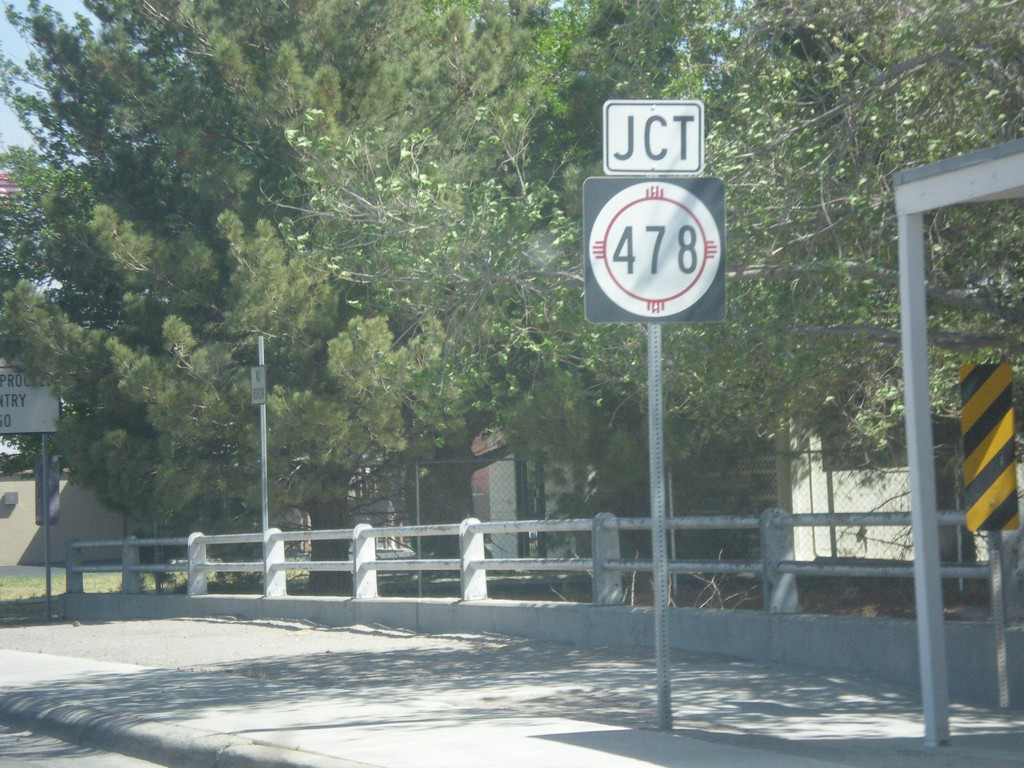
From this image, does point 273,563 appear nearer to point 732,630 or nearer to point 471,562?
point 471,562

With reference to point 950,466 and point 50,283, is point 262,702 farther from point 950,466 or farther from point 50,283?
point 50,283

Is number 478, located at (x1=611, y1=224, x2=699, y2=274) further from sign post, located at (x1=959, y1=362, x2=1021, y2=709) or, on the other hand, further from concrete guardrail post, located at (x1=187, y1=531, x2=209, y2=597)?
concrete guardrail post, located at (x1=187, y1=531, x2=209, y2=597)

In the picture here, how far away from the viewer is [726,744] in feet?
22.9

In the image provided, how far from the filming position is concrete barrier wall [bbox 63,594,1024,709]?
8.33 m

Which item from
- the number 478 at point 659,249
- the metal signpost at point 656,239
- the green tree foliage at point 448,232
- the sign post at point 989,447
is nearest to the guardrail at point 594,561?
the sign post at point 989,447

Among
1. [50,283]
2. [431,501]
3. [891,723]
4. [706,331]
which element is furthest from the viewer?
[50,283]

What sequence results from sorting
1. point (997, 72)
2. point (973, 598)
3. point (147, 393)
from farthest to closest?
point (147, 393) < point (973, 598) < point (997, 72)

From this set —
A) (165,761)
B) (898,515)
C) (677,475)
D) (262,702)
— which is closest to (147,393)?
(677,475)

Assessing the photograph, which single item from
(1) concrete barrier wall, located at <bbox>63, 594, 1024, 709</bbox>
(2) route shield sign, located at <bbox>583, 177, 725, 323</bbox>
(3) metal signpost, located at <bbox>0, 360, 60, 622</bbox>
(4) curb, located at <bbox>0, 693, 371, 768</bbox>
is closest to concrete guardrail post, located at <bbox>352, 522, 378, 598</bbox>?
(1) concrete barrier wall, located at <bbox>63, 594, 1024, 709</bbox>

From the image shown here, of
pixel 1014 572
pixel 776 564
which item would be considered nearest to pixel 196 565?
pixel 776 564

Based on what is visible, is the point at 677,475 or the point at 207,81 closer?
the point at 677,475

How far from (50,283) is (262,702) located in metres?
13.2

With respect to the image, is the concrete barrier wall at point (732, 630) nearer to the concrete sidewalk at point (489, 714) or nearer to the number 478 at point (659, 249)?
the concrete sidewalk at point (489, 714)

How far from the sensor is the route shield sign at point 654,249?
6.82m
